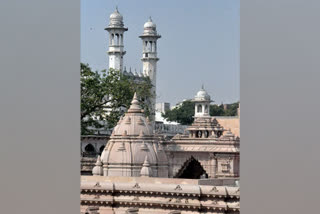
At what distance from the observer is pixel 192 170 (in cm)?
2225

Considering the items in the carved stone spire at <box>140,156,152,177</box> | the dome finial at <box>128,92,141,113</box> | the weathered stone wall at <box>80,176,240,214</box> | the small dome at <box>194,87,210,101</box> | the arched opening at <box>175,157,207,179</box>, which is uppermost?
the small dome at <box>194,87,210,101</box>

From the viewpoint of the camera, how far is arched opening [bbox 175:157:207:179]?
69.5ft

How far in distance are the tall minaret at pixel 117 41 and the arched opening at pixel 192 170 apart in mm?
16379

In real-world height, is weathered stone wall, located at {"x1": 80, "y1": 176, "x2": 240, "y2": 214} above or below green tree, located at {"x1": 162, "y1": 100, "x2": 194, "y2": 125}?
below

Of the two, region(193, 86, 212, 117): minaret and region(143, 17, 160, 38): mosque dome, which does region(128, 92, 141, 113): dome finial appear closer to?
region(193, 86, 212, 117): minaret

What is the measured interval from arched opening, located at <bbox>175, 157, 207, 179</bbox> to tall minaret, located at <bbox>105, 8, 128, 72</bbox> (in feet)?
53.7

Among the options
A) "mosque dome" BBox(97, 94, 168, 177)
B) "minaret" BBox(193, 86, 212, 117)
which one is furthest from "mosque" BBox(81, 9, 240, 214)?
"minaret" BBox(193, 86, 212, 117)
